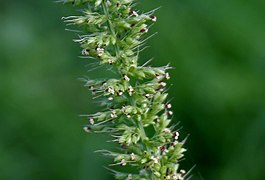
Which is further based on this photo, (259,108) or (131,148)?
(259,108)

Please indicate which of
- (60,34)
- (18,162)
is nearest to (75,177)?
(18,162)

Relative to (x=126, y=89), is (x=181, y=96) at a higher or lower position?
lower

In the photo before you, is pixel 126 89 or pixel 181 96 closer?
pixel 126 89

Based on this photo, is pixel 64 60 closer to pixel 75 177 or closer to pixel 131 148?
pixel 75 177

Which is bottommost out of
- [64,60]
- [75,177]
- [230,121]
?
[75,177]

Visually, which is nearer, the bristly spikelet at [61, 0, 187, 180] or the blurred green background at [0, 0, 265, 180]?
the bristly spikelet at [61, 0, 187, 180]
